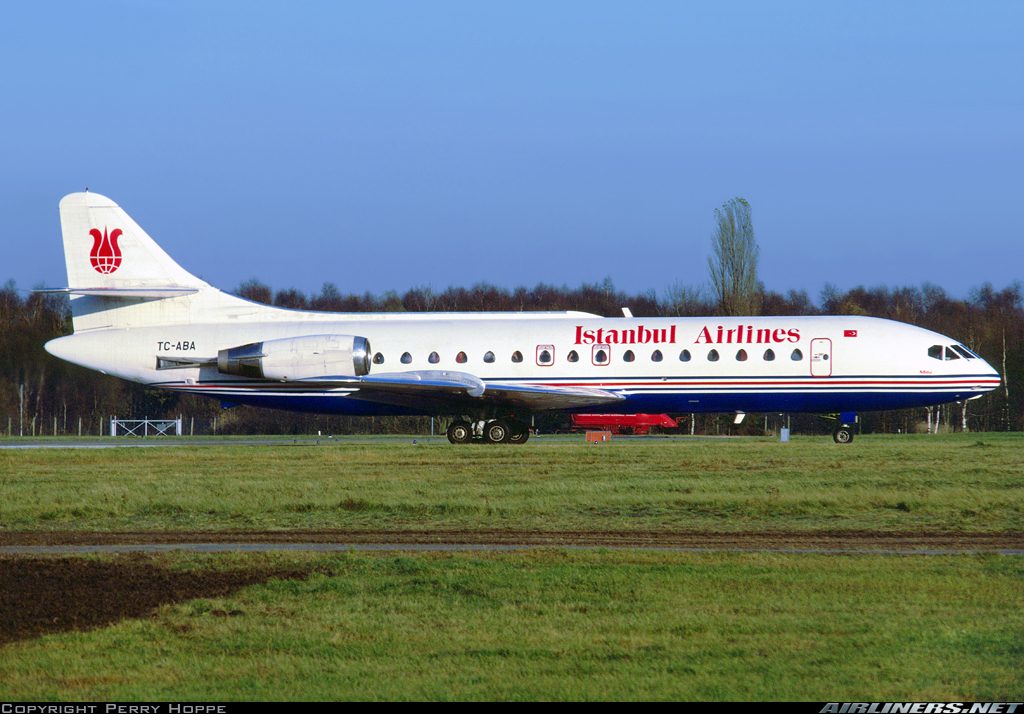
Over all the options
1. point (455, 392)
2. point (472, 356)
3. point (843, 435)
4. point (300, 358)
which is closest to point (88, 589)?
point (455, 392)

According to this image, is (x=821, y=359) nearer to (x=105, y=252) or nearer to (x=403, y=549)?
(x=105, y=252)

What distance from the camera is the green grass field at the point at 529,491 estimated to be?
19281mm

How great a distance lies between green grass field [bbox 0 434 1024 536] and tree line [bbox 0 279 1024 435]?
828 inches

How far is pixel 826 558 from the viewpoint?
583 inches

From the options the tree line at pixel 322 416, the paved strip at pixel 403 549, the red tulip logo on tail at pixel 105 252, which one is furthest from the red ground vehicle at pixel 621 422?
the paved strip at pixel 403 549

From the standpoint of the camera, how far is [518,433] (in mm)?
38406

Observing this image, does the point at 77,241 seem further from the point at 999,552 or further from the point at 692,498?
the point at 999,552

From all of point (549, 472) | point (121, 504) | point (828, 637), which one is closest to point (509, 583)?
point (828, 637)

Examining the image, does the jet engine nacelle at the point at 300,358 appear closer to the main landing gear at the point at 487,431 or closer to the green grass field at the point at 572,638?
the main landing gear at the point at 487,431

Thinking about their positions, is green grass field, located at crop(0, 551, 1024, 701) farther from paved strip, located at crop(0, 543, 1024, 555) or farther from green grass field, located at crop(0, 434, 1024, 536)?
→ green grass field, located at crop(0, 434, 1024, 536)

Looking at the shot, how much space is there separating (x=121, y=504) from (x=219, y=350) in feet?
55.5

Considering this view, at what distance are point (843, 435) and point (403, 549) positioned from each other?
2362 cm

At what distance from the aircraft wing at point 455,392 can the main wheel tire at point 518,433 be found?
4.34ft

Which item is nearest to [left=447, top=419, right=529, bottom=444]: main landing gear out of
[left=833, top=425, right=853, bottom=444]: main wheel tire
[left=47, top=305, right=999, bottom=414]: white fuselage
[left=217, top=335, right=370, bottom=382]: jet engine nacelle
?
[left=47, top=305, right=999, bottom=414]: white fuselage
